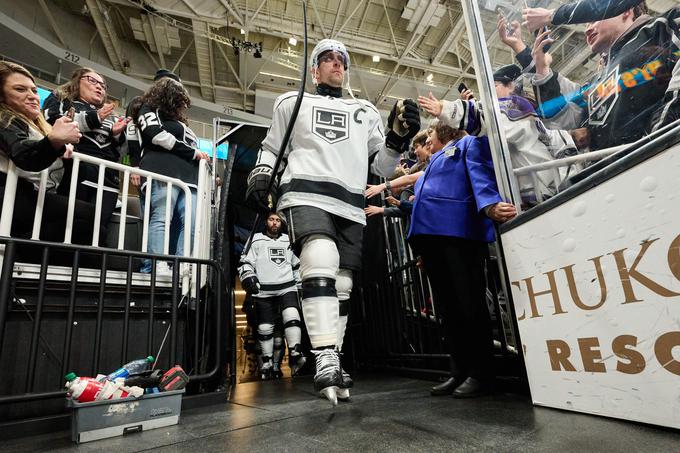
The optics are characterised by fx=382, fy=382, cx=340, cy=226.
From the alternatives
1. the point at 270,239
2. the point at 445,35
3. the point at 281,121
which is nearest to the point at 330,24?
the point at 445,35

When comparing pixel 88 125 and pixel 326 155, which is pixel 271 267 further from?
pixel 326 155

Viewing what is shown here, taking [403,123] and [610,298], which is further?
[403,123]

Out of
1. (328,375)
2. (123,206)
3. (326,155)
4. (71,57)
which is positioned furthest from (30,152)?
(71,57)

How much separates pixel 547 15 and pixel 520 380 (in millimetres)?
1485

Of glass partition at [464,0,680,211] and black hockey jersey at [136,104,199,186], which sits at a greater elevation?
black hockey jersey at [136,104,199,186]

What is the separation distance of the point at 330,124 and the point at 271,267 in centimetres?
253

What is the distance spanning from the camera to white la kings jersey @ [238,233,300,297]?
4122 millimetres

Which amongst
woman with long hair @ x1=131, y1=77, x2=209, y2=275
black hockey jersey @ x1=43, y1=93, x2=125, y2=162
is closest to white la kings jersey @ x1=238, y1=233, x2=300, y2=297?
woman with long hair @ x1=131, y1=77, x2=209, y2=275

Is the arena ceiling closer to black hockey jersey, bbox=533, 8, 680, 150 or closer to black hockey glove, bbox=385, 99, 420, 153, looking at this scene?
black hockey glove, bbox=385, 99, 420, 153

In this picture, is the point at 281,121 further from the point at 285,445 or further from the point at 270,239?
the point at 270,239

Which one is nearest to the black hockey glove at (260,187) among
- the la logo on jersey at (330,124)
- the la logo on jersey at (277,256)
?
the la logo on jersey at (330,124)

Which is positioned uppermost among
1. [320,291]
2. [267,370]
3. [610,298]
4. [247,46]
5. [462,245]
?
[247,46]

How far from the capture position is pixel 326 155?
185 cm

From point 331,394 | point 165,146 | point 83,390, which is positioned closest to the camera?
point 83,390
